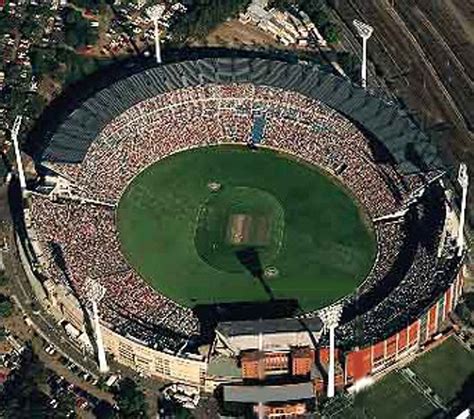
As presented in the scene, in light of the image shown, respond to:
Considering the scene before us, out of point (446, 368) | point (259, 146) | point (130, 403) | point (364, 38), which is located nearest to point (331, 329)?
point (446, 368)

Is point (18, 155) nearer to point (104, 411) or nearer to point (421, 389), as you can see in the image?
point (104, 411)

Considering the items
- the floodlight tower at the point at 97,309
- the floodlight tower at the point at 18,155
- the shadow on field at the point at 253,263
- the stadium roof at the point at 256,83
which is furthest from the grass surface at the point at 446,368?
the floodlight tower at the point at 18,155

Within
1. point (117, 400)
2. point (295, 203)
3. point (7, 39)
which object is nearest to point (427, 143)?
point (295, 203)

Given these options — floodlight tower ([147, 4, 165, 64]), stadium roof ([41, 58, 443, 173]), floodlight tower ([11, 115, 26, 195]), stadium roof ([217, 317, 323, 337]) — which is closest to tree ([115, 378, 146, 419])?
stadium roof ([217, 317, 323, 337])

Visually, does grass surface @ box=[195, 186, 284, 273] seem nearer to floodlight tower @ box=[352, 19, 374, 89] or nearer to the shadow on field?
the shadow on field

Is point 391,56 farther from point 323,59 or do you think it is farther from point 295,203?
point 295,203

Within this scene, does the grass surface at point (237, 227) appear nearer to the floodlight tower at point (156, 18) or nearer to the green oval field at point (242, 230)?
the green oval field at point (242, 230)
